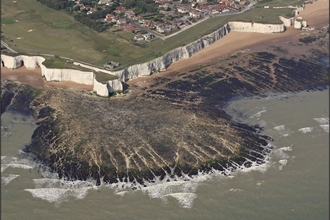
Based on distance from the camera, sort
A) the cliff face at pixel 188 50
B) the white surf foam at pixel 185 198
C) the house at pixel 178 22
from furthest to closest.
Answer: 1. the house at pixel 178 22
2. the cliff face at pixel 188 50
3. the white surf foam at pixel 185 198

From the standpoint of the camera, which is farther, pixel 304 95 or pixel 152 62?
pixel 152 62

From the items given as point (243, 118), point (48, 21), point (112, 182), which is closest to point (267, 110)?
point (243, 118)

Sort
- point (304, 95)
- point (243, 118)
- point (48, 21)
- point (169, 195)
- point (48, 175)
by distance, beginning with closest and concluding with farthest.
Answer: point (169, 195), point (48, 175), point (243, 118), point (304, 95), point (48, 21)

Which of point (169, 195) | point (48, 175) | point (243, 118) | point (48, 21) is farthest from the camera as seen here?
point (48, 21)

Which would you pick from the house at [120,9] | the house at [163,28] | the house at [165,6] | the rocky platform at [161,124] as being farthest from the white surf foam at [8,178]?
the house at [165,6]

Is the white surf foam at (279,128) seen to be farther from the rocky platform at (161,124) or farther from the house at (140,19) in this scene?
the house at (140,19)

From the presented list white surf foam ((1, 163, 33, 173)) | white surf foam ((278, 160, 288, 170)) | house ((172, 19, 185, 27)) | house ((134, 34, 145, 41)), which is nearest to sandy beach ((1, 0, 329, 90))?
house ((172, 19, 185, 27))

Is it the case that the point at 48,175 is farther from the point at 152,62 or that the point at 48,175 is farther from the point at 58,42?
the point at 58,42
